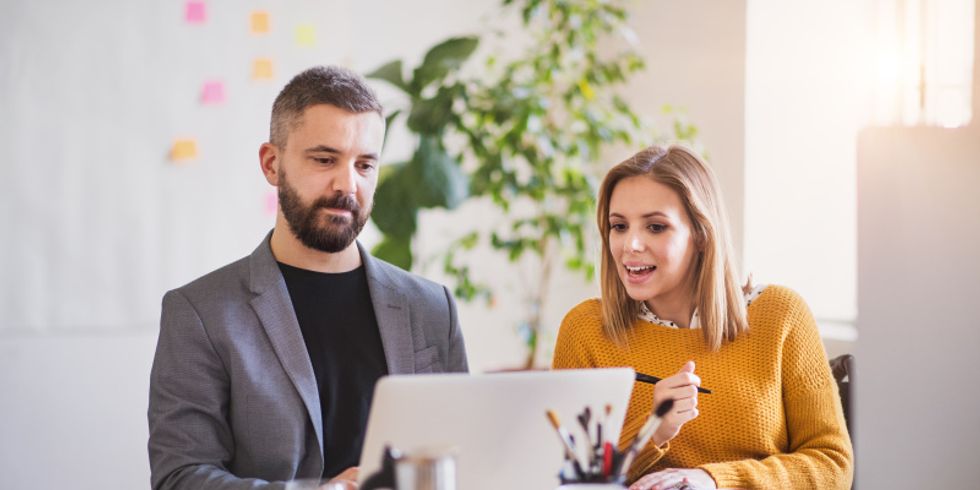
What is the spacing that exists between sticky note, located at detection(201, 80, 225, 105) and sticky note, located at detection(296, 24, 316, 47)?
1.11 feet

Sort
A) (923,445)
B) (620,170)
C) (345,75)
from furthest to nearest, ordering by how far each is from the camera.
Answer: (620,170), (345,75), (923,445)

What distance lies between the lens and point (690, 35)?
11.8 feet

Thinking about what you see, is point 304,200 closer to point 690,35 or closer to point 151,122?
point 151,122

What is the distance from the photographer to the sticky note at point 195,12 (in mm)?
3150

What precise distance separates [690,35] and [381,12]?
1.16 meters

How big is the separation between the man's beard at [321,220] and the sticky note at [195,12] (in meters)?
1.62

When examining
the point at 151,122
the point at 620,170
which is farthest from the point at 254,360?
the point at 151,122

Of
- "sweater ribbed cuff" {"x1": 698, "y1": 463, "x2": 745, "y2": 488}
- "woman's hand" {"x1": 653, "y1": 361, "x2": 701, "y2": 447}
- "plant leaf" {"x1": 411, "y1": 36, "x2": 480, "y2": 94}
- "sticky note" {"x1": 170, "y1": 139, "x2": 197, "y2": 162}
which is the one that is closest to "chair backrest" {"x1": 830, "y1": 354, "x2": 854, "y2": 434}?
"sweater ribbed cuff" {"x1": 698, "y1": 463, "x2": 745, "y2": 488}

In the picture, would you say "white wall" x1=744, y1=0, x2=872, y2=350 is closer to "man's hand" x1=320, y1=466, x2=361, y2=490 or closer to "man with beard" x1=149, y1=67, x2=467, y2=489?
"man with beard" x1=149, y1=67, x2=467, y2=489

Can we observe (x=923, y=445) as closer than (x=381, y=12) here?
Yes

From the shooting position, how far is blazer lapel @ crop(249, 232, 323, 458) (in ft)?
5.46

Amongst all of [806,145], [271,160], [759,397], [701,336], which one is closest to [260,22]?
[271,160]

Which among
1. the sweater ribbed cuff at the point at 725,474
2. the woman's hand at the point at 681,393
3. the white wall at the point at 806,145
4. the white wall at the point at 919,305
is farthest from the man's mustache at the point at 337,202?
the white wall at the point at 806,145

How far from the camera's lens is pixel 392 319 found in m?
1.82
